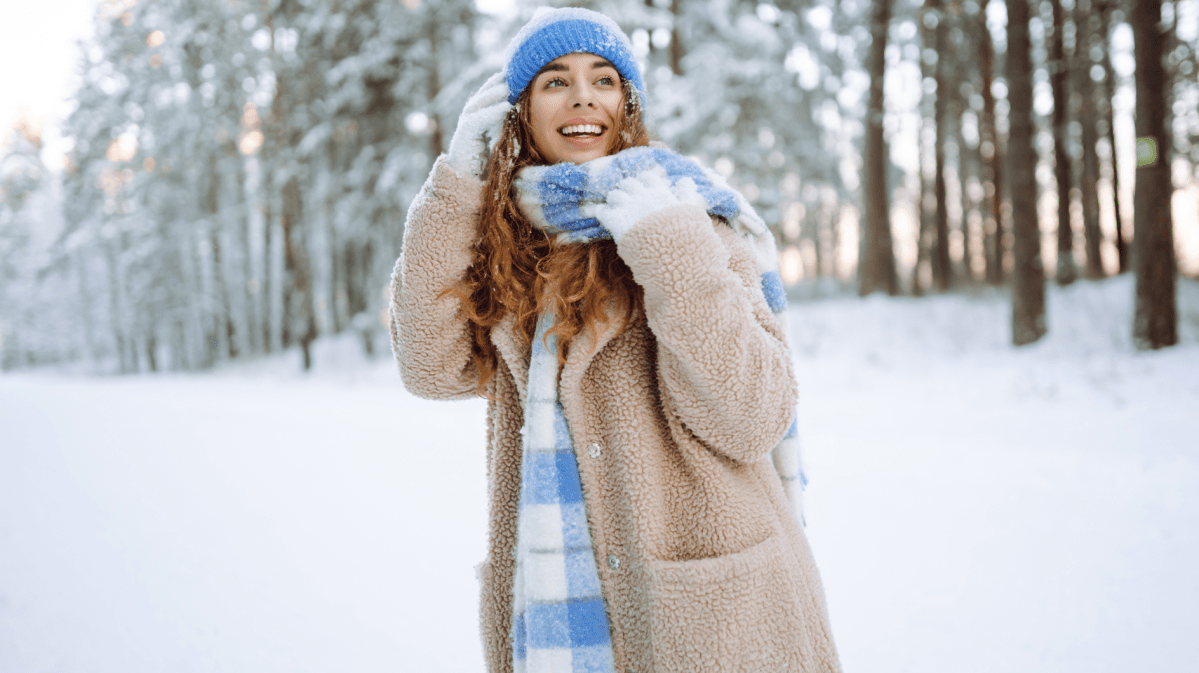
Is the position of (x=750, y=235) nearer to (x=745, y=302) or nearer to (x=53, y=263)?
(x=745, y=302)

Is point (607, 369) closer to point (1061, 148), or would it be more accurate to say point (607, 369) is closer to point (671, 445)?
point (671, 445)

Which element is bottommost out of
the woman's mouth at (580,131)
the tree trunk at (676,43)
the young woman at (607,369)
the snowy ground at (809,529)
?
the snowy ground at (809,529)

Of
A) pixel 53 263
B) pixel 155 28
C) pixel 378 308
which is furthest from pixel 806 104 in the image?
pixel 53 263

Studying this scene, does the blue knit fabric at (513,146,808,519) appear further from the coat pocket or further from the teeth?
the coat pocket

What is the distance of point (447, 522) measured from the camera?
490 centimetres

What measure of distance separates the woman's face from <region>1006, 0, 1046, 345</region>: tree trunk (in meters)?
9.57

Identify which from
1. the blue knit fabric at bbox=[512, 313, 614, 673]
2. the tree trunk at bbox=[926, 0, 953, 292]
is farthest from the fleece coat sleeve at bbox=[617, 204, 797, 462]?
Result: the tree trunk at bbox=[926, 0, 953, 292]

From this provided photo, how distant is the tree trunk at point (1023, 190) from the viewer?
928 cm

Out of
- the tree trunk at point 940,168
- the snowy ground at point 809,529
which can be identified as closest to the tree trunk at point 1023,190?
the snowy ground at point 809,529

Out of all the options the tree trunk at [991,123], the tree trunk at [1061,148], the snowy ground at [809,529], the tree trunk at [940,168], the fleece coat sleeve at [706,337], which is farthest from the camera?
the tree trunk at [940,168]

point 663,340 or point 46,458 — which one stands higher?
point 663,340

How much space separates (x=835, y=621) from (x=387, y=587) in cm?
251

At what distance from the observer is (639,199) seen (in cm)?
134

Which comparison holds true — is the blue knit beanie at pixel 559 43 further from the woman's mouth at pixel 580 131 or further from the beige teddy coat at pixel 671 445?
the beige teddy coat at pixel 671 445
